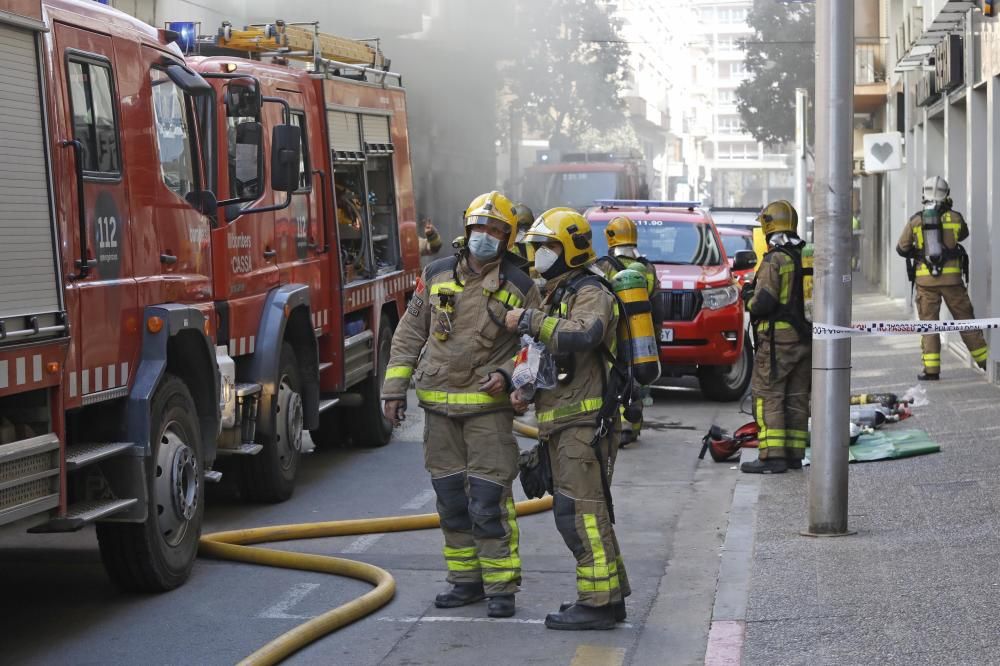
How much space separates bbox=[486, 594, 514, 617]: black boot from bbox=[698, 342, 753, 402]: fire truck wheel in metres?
8.53

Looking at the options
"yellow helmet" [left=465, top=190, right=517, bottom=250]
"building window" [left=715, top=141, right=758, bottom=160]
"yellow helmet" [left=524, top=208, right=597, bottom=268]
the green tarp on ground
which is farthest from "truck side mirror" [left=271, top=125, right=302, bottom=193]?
"building window" [left=715, top=141, right=758, bottom=160]

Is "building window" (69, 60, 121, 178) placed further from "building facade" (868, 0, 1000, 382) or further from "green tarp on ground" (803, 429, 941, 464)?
"building facade" (868, 0, 1000, 382)

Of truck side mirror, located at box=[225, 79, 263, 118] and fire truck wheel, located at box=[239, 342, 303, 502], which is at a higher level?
truck side mirror, located at box=[225, 79, 263, 118]

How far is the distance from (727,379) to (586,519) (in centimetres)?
901

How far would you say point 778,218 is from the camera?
10312 millimetres

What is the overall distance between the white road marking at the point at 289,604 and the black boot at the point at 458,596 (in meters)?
0.59

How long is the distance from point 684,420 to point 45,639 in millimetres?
8173

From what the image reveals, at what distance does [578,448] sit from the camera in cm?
637

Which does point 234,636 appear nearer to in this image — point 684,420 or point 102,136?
point 102,136

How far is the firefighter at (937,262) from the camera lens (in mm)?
15055

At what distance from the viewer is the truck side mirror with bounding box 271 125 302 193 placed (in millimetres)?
9039

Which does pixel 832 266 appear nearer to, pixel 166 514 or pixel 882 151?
pixel 166 514

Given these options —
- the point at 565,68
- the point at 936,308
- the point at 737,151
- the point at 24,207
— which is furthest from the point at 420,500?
the point at 737,151

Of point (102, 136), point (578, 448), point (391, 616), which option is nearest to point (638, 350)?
point (578, 448)
